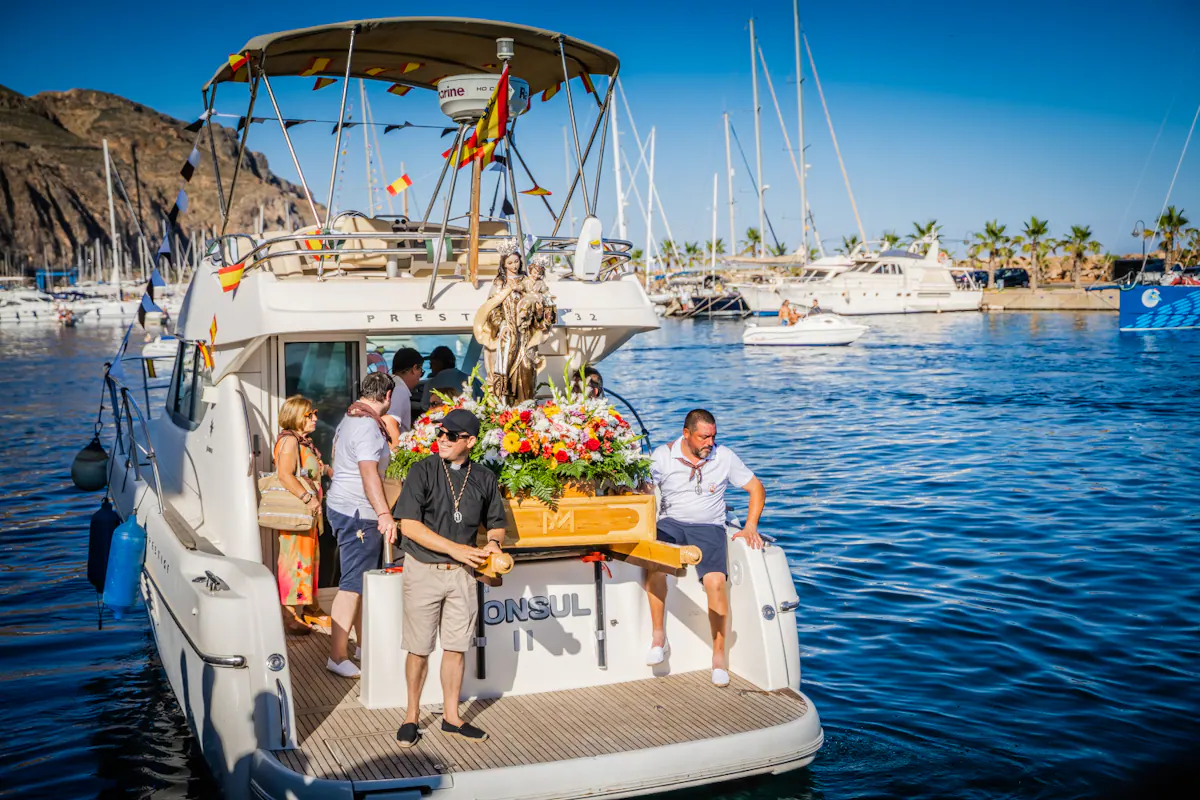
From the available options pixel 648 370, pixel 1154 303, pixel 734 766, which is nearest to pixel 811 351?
pixel 648 370

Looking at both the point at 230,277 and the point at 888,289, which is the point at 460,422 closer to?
the point at 230,277

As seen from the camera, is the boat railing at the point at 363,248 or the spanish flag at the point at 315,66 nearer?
the boat railing at the point at 363,248

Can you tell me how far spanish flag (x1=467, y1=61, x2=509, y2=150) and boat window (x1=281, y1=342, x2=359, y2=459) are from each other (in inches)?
72.0

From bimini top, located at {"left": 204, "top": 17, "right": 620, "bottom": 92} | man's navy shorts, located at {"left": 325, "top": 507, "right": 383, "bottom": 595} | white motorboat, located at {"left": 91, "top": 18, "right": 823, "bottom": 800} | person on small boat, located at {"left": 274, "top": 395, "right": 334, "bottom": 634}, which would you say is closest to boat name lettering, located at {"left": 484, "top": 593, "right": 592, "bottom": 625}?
white motorboat, located at {"left": 91, "top": 18, "right": 823, "bottom": 800}

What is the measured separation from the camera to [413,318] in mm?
6797

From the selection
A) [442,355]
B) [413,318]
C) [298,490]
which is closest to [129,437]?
[442,355]

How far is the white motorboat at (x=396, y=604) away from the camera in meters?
5.35

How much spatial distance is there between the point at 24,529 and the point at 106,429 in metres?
9.57

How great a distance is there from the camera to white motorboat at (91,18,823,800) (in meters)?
5.35

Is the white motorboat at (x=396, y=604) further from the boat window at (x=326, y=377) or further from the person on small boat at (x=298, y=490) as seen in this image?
the person on small boat at (x=298, y=490)

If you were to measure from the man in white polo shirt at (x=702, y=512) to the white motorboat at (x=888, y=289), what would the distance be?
5275 centimetres

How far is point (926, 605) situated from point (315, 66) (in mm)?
7092

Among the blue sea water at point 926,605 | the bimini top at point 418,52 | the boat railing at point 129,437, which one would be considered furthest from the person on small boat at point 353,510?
the bimini top at point 418,52

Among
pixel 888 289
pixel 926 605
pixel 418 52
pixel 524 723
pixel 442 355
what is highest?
pixel 418 52
